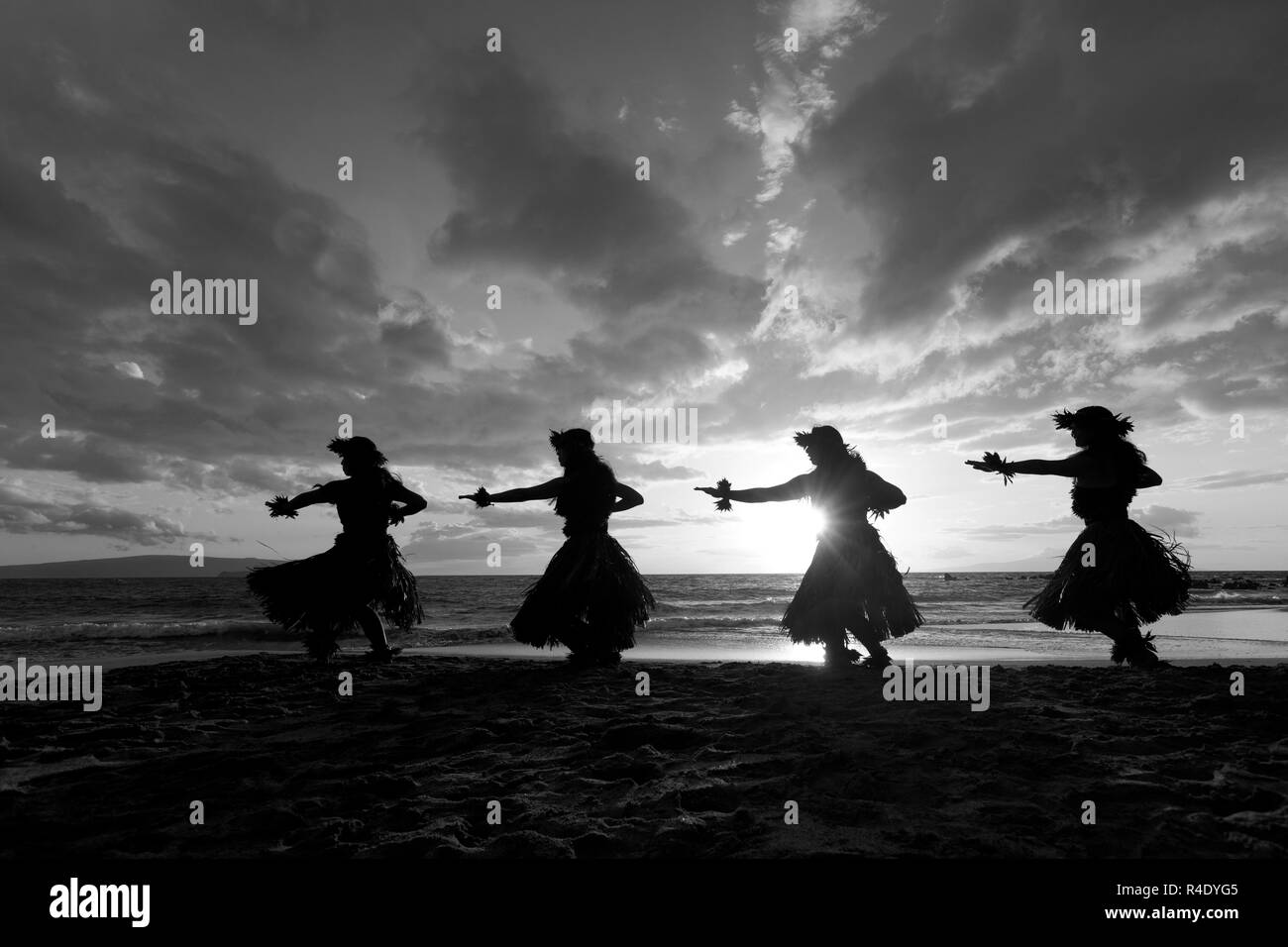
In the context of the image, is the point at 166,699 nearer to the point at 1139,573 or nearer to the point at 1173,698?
the point at 1173,698

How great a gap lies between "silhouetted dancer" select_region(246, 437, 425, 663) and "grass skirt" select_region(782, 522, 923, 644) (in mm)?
4429

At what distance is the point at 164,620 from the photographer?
2080 cm

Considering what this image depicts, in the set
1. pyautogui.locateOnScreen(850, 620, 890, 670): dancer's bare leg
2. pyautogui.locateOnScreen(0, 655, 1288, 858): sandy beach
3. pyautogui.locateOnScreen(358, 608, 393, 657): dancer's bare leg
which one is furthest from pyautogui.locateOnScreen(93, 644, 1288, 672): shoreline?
pyautogui.locateOnScreen(0, 655, 1288, 858): sandy beach

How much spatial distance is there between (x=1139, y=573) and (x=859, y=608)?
2608 millimetres

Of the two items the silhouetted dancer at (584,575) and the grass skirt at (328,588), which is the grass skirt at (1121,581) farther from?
the grass skirt at (328,588)

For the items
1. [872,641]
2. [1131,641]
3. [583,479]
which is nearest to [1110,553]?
[1131,641]

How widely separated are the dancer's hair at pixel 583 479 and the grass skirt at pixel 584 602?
26 centimetres

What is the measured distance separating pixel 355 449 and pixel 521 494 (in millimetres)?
2208

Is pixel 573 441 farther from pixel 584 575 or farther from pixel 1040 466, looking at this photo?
pixel 1040 466

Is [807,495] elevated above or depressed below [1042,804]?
above

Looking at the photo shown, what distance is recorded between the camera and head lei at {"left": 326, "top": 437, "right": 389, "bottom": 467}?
704 centimetres

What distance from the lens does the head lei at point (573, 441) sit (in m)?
6.58

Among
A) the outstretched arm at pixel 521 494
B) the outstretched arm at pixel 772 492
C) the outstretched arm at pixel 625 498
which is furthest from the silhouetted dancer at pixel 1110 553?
the outstretched arm at pixel 521 494
